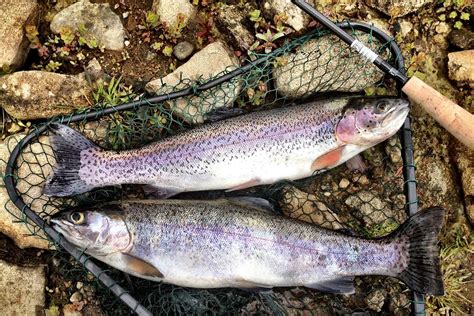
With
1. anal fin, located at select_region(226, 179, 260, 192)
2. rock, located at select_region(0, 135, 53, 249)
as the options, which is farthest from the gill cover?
rock, located at select_region(0, 135, 53, 249)

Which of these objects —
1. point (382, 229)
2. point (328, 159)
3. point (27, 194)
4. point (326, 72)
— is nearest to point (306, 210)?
point (328, 159)

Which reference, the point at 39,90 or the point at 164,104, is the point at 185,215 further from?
the point at 39,90

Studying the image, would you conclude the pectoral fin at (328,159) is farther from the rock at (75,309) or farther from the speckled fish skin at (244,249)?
the rock at (75,309)

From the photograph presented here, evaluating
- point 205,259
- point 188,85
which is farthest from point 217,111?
point 205,259

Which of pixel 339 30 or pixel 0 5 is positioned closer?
pixel 339 30

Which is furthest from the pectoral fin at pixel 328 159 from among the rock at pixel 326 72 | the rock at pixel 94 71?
the rock at pixel 94 71

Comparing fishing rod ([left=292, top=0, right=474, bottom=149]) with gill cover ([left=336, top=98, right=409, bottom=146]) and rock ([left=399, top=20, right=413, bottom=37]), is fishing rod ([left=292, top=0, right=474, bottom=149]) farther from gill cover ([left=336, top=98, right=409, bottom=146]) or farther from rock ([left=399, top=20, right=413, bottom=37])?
rock ([left=399, top=20, right=413, bottom=37])
